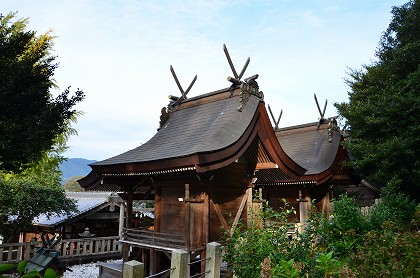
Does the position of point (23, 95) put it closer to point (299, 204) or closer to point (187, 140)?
point (187, 140)

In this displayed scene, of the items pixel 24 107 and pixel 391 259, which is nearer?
pixel 391 259

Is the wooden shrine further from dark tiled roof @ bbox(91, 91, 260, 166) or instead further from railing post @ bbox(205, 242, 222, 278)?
railing post @ bbox(205, 242, 222, 278)

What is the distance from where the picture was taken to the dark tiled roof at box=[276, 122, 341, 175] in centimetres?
1629

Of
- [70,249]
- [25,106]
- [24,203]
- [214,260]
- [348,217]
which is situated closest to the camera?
[214,260]

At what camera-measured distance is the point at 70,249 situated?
50.8 ft

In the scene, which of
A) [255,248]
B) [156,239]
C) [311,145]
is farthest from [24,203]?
[311,145]

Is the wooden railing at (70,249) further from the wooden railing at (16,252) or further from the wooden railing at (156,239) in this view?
the wooden railing at (156,239)

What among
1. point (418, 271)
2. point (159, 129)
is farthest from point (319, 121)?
point (418, 271)

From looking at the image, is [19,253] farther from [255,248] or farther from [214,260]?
[255,248]

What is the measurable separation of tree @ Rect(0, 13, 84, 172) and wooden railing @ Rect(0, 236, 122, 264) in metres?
6.02

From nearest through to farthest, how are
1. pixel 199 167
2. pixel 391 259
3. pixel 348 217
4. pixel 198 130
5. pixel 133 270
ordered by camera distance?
pixel 391 259 < pixel 133 270 < pixel 199 167 < pixel 348 217 < pixel 198 130

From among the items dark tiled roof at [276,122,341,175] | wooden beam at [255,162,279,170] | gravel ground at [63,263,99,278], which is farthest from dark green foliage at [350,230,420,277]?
gravel ground at [63,263,99,278]

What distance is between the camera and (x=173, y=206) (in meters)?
10.3

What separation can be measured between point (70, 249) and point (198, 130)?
31.4ft
